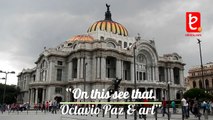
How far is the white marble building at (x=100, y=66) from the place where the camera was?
58.1 metres

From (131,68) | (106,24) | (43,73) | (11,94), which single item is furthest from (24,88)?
(131,68)

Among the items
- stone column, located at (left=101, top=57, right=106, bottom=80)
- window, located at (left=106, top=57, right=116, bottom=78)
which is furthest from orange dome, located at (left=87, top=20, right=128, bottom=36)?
stone column, located at (left=101, top=57, right=106, bottom=80)

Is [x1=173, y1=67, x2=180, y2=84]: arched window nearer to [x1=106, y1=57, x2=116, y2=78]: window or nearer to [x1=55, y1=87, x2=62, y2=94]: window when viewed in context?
[x1=106, y1=57, x2=116, y2=78]: window

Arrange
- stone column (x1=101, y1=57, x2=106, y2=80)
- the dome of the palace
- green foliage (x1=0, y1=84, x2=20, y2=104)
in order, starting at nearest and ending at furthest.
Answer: stone column (x1=101, y1=57, x2=106, y2=80)
the dome of the palace
green foliage (x1=0, y1=84, x2=20, y2=104)

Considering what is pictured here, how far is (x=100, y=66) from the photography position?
57.5 m

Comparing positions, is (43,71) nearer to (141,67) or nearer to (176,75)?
(141,67)

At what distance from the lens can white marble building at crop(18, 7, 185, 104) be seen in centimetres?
5806

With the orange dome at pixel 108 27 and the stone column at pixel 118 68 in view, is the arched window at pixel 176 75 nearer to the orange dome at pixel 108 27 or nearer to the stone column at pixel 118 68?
the orange dome at pixel 108 27

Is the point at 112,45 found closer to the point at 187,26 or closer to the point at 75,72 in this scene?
the point at 75,72

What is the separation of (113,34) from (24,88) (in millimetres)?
45362

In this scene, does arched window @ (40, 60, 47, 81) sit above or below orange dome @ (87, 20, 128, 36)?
below

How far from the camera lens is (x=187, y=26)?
90.8ft

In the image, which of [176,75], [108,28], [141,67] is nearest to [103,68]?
[141,67]

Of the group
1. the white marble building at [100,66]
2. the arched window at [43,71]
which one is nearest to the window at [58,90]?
the white marble building at [100,66]
